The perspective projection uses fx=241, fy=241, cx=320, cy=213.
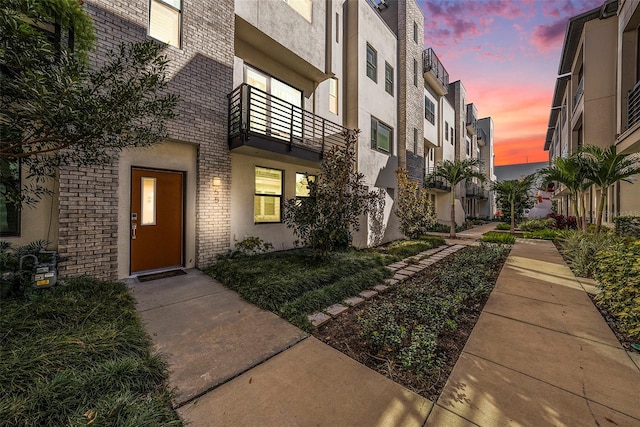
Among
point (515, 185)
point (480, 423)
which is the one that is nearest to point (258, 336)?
point (480, 423)

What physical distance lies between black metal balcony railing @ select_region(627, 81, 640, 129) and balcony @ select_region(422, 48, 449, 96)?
8911 mm

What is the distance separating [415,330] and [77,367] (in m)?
3.62

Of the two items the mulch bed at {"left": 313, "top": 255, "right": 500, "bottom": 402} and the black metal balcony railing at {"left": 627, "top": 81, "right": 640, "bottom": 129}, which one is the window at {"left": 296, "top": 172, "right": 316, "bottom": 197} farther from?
the black metal balcony railing at {"left": 627, "top": 81, "right": 640, "bottom": 129}

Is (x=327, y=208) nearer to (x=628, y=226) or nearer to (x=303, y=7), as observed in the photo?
(x=303, y=7)

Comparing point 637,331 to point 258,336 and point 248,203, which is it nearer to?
point 258,336

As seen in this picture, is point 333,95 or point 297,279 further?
point 333,95

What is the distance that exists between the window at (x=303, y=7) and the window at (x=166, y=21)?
362 cm

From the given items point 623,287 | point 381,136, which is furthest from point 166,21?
point 623,287

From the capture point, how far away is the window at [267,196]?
720 centimetres

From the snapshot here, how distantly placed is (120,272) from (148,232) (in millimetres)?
928

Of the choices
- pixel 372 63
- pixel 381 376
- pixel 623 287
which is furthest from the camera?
pixel 372 63

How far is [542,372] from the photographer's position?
2.46 m

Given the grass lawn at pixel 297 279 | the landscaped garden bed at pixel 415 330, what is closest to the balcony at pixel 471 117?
the grass lawn at pixel 297 279

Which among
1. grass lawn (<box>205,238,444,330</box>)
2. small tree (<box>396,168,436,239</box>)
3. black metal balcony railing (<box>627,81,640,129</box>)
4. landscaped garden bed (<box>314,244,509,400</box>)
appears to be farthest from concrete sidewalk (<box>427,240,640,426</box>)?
black metal balcony railing (<box>627,81,640,129</box>)
